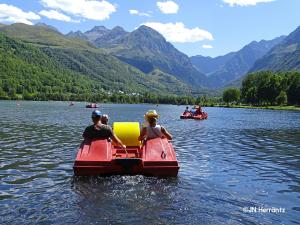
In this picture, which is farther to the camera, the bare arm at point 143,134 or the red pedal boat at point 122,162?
the bare arm at point 143,134

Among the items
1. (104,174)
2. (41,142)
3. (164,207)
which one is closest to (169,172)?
(104,174)

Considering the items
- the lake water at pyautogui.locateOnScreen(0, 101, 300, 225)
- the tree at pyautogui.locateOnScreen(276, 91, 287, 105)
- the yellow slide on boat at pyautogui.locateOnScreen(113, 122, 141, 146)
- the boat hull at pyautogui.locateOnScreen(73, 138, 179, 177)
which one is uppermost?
the tree at pyautogui.locateOnScreen(276, 91, 287, 105)

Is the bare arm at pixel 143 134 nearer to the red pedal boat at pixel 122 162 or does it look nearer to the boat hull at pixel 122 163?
the red pedal boat at pixel 122 162

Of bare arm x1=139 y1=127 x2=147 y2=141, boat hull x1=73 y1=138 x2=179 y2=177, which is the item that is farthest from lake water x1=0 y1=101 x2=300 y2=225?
bare arm x1=139 y1=127 x2=147 y2=141

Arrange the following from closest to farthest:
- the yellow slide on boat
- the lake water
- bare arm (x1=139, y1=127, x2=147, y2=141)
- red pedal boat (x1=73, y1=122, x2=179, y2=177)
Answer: the lake water, red pedal boat (x1=73, y1=122, x2=179, y2=177), bare arm (x1=139, y1=127, x2=147, y2=141), the yellow slide on boat

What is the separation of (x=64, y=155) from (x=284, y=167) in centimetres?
1479

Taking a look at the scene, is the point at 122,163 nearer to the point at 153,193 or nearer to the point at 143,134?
the point at 153,193

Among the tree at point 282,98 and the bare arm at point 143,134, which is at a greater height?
the tree at point 282,98

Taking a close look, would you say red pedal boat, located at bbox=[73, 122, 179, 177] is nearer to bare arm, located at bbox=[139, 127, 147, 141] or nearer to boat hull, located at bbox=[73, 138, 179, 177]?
boat hull, located at bbox=[73, 138, 179, 177]

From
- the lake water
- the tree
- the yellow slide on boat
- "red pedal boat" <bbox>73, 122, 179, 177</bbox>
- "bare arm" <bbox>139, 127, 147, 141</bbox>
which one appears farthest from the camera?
the tree

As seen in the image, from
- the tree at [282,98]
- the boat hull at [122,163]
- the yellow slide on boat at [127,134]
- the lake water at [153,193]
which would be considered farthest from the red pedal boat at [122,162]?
the tree at [282,98]

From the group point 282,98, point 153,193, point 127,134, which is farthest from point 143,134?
point 282,98

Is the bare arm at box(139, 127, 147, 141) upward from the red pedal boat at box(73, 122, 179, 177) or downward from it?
upward

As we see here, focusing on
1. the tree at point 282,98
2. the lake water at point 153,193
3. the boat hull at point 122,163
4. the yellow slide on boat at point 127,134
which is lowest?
the lake water at point 153,193
